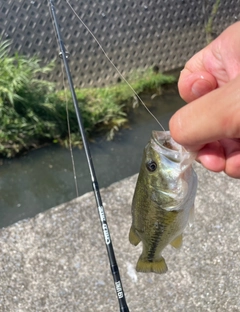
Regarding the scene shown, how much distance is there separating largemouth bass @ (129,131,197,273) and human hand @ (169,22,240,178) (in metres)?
0.10

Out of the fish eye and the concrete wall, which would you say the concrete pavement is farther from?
the concrete wall

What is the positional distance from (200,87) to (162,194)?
1.53 feet

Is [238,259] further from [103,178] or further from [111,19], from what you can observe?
[111,19]

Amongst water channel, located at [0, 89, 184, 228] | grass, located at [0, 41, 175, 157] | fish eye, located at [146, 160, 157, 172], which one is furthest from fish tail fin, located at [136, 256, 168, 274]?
grass, located at [0, 41, 175, 157]

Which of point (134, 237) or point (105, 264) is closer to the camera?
point (134, 237)

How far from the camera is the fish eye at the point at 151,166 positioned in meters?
1.70

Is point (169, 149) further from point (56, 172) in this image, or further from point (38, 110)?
point (38, 110)

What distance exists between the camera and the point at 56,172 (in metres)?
4.08

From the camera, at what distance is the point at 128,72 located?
5.36m

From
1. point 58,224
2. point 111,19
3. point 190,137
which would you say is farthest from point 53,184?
point 190,137

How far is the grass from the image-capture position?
4.06 meters

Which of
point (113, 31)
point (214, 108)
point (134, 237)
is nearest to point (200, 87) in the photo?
point (214, 108)

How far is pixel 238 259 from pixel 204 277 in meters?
0.29

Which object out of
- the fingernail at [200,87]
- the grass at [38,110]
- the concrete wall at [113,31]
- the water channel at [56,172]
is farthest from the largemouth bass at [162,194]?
the concrete wall at [113,31]
